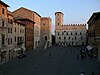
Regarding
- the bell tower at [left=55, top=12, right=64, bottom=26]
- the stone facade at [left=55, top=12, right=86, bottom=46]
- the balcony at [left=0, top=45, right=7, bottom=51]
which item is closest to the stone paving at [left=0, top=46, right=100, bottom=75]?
the balcony at [left=0, top=45, right=7, bottom=51]

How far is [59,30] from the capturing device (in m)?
103

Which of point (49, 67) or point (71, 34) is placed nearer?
point (49, 67)

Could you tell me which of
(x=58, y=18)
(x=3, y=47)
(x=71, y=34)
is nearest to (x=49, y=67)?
(x=3, y=47)

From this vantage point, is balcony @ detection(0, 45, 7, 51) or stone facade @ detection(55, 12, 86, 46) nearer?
balcony @ detection(0, 45, 7, 51)

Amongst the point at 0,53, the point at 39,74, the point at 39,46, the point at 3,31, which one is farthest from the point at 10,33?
the point at 39,46

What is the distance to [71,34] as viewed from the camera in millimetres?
102188

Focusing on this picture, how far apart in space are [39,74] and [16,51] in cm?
2106

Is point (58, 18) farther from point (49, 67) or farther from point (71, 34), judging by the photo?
point (49, 67)

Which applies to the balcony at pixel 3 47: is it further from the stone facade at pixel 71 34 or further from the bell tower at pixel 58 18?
the bell tower at pixel 58 18

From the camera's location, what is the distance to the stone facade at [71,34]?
331ft

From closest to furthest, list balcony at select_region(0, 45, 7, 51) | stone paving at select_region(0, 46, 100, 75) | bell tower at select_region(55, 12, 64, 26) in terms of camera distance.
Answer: stone paving at select_region(0, 46, 100, 75) < balcony at select_region(0, 45, 7, 51) < bell tower at select_region(55, 12, 64, 26)

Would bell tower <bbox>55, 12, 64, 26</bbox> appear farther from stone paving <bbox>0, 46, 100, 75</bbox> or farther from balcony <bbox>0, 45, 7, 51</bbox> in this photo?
Result: balcony <bbox>0, 45, 7, 51</bbox>

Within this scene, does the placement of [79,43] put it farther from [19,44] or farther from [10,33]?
[10,33]

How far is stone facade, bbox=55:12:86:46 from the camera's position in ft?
331
